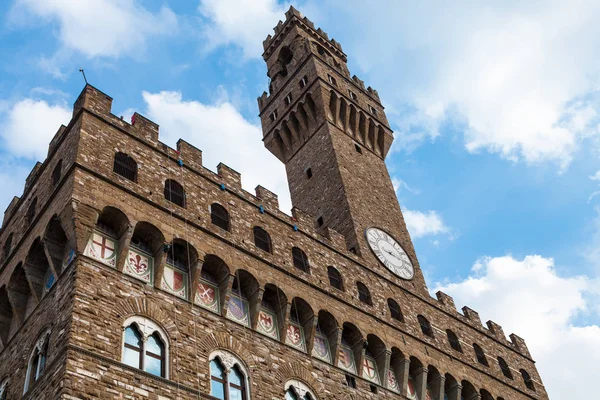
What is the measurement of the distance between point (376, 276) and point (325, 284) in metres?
3.26

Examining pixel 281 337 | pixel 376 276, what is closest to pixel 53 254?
pixel 281 337

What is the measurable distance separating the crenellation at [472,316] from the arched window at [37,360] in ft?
55.5

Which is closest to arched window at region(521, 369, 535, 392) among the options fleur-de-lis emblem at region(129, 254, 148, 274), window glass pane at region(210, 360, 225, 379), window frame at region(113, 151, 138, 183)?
window glass pane at region(210, 360, 225, 379)

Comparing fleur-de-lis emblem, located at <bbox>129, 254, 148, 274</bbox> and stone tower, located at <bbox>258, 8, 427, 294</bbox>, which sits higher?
stone tower, located at <bbox>258, 8, 427, 294</bbox>

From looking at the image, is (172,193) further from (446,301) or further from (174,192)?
(446,301)

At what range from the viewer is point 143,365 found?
15484mm

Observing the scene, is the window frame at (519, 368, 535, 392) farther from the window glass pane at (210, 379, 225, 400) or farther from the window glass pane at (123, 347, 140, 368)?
the window glass pane at (123, 347, 140, 368)

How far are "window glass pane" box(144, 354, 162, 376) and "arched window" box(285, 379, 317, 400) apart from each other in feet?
12.1

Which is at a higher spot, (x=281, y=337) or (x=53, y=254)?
(x=53, y=254)

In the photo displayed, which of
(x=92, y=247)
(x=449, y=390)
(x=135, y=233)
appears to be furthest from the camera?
(x=449, y=390)

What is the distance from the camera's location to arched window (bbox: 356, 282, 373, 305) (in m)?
23.0

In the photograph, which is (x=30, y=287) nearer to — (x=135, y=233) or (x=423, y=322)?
(x=135, y=233)

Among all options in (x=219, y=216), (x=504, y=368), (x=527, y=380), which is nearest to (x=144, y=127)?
(x=219, y=216)

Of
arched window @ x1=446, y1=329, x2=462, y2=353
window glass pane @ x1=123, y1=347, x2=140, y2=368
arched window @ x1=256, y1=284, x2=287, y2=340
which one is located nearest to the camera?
window glass pane @ x1=123, y1=347, x2=140, y2=368
